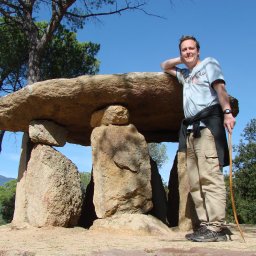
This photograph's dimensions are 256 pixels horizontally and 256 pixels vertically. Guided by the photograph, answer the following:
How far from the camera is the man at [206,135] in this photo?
3723 millimetres

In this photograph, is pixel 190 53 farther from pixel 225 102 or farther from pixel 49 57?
pixel 49 57

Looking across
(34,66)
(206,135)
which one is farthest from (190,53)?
(34,66)

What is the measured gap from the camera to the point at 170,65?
4734mm

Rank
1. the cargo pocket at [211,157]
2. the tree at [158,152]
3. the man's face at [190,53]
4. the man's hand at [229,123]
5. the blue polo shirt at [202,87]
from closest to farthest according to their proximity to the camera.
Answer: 1. the man's hand at [229,123]
2. the cargo pocket at [211,157]
3. the blue polo shirt at [202,87]
4. the man's face at [190,53]
5. the tree at [158,152]

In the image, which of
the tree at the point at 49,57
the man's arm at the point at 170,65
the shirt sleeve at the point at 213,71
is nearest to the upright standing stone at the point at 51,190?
the man's arm at the point at 170,65

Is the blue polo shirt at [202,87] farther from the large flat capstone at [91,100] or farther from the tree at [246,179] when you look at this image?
the tree at [246,179]

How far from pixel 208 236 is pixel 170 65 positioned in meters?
1.98

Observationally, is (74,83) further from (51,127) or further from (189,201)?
(189,201)

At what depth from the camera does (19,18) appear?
35.7 feet

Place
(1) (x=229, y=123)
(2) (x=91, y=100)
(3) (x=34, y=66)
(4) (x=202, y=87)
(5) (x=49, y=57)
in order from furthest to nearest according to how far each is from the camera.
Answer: (5) (x=49, y=57) → (3) (x=34, y=66) → (2) (x=91, y=100) → (4) (x=202, y=87) → (1) (x=229, y=123)

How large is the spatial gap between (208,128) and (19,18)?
8.31m

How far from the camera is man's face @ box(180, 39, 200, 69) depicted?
13.6 ft

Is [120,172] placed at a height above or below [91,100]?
below

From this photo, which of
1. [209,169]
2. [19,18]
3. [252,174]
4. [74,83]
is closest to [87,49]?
[19,18]
